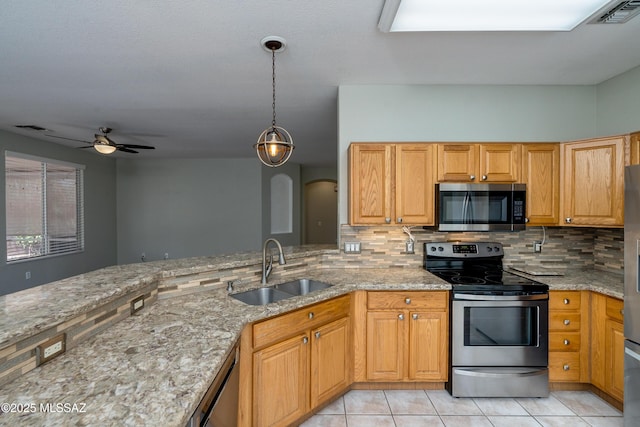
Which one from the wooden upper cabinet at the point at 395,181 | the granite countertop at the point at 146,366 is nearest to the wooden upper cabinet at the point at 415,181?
the wooden upper cabinet at the point at 395,181

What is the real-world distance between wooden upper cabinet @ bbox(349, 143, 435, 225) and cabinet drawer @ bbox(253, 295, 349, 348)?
2.75 feet

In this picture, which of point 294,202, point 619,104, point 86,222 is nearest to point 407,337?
point 619,104

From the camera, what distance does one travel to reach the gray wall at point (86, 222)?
4809 mm

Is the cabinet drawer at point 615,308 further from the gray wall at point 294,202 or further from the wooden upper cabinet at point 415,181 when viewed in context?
the gray wall at point 294,202

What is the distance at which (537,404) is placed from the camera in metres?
2.36

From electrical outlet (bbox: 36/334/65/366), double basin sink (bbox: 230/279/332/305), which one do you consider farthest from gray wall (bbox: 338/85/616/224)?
electrical outlet (bbox: 36/334/65/366)

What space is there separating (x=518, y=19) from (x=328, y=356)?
2533mm

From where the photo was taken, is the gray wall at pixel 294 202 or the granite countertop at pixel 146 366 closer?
the granite countertop at pixel 146 366

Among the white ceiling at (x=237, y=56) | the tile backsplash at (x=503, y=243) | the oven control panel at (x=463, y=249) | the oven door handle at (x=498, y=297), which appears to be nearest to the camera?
the white ceiling at (x=237, y=56)

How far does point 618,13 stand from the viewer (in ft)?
6.17

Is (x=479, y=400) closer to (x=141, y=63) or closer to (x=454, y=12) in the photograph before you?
(x=454, y=12)

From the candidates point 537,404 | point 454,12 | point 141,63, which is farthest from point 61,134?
point 537,404

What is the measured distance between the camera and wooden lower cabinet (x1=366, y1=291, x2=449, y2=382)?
2.46 meters

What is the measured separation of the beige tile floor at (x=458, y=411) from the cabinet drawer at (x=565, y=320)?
551 millimetres
